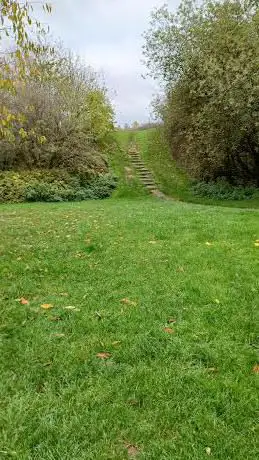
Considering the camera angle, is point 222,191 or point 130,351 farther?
point 222,191

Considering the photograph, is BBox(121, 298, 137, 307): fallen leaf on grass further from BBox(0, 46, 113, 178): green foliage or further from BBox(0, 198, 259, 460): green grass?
BBox(0, 46, 113, 178): green foliage

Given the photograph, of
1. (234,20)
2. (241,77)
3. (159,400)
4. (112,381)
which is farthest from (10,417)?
(234,20)

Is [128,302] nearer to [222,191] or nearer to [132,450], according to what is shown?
[132,450]

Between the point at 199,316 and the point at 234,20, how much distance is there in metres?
15.4

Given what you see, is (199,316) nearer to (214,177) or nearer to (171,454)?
(171,454)

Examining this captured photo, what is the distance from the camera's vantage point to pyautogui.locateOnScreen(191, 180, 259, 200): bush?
666 inches

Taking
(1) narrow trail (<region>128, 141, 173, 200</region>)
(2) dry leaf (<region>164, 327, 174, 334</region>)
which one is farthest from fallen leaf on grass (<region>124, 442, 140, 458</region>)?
(1) narrow trail (<region>128, 141, 173, 200</region>)

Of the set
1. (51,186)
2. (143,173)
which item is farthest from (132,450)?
(143,173)

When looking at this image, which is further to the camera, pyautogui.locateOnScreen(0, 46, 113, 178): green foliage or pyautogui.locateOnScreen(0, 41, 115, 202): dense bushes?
pyautogui.locateOnScreen(0, 46, 113, 178): green foliage

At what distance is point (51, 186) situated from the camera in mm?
18562

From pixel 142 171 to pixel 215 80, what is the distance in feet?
28.7

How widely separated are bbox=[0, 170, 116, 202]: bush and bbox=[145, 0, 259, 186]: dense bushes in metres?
4.84

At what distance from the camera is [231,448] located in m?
2.71

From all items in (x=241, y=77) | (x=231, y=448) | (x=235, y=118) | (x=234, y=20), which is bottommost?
(x=231, y=448)
